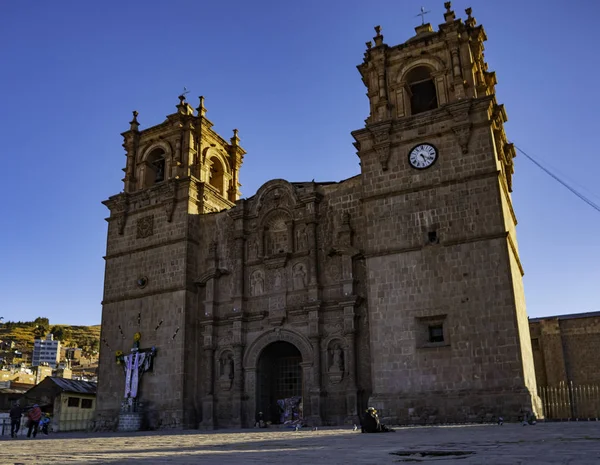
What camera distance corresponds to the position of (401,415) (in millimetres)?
18328

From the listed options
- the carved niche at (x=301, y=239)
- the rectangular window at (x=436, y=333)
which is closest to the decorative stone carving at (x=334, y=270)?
the carved niche at (x=301, y=239)

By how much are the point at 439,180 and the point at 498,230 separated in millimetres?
2833

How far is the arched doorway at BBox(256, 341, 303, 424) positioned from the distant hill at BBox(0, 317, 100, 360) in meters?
96.5

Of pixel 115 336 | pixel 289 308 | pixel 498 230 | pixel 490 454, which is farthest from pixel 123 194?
pixel 490 454

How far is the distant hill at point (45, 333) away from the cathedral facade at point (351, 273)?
93.8 meters

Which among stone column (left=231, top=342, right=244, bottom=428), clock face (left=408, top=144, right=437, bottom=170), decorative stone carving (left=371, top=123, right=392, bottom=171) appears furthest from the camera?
stone column (left=231, top=342, right=244, bottom=428)

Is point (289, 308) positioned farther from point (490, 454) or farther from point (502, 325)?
point (490, 454)

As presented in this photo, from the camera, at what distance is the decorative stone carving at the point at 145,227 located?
27200 millimetres

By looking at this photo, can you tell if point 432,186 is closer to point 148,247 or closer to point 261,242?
point 261,242

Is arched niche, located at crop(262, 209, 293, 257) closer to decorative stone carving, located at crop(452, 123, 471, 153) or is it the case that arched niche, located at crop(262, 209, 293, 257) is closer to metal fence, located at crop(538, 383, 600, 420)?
decorative stone carving, located at crop(452, 123, 471, 153)

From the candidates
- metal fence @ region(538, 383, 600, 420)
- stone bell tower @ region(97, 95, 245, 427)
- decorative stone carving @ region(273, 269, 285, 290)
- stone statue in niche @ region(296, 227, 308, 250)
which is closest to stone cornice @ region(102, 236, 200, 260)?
stone bell tower @ region(97, 95, 245, 427)

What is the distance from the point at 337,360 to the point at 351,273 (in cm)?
334

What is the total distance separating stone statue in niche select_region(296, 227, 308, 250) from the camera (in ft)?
77.6

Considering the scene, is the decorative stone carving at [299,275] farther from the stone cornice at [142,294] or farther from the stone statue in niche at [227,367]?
the stone cornice at [142,294]
